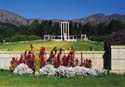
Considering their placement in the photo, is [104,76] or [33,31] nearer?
[104,76]

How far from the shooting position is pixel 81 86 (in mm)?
15867

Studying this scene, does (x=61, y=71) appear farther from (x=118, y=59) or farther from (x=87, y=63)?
(x=118, y=59)

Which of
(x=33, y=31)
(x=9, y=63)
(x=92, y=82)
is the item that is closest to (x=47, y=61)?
(x=9, y=63)

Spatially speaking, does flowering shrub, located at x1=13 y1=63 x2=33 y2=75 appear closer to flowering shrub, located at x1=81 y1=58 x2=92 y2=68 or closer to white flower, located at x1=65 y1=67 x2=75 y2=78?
white flower, located at x1=65 y1=67 x2=75 y2=78

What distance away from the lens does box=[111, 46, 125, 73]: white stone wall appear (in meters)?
20.2

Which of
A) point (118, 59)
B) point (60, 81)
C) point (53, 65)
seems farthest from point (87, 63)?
point (60, 81)

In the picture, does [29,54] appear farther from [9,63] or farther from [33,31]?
[33,31]

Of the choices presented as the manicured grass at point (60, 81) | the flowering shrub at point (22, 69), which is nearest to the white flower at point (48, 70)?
the manicured grass at point (60, 81)

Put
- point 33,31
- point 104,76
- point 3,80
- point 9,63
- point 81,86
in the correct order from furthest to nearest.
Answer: point 33,31 → point 9,63 → point 104,76 → point 3,80 → point 81,86

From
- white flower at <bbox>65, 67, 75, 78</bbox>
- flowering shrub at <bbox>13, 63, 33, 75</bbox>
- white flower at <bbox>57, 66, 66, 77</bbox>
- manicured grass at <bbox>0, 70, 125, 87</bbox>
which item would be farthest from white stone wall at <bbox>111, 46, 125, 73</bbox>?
flowering shrub at <bbox>13, 63, 33, 75</bbox>

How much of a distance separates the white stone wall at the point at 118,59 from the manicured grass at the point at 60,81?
127 centimetres

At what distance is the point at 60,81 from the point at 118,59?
3.93m

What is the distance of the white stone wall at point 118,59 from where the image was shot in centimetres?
2017

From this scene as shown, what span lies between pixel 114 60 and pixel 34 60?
3.22 m
